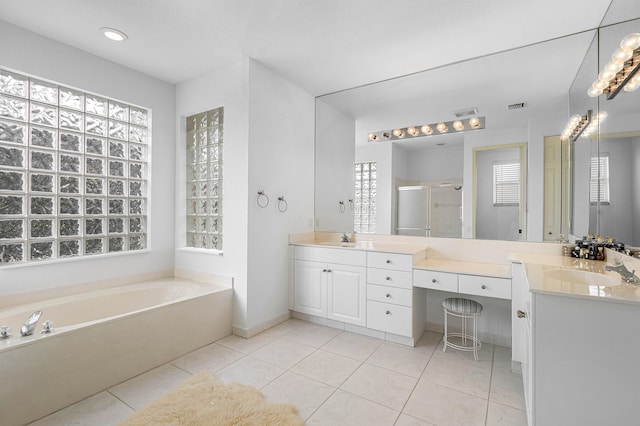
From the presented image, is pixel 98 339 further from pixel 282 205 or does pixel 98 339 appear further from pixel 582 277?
pixel 582 277

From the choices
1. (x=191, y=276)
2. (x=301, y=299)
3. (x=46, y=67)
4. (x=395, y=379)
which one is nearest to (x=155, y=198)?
(x=191, y=276)

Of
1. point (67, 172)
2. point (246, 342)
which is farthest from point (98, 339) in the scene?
point (67, 172)

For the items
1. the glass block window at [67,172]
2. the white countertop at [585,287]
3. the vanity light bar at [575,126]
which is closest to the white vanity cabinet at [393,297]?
the white countertop at [585,287]

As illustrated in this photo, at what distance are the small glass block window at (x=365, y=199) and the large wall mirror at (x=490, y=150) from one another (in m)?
0.01

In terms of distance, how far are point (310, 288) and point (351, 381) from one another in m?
1.20

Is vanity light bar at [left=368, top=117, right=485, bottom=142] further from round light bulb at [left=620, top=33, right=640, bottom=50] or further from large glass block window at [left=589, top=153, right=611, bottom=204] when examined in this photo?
round light bulb at [left=620, top=33, right=640, bottom=50]

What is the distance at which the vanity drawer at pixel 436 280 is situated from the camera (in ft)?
8.07

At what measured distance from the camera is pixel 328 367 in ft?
7.62

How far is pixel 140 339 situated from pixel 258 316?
3.43ft

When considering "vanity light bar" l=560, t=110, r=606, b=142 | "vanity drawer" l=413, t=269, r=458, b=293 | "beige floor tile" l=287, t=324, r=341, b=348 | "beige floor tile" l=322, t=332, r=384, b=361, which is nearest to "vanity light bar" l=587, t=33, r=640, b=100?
"vanity light bar" l=560, t=110, r=606, b=142

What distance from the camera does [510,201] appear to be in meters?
2.64

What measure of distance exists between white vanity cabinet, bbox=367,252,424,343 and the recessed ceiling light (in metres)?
2.85

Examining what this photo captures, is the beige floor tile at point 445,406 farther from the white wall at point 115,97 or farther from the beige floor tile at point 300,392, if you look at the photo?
the white wall at point 115,97

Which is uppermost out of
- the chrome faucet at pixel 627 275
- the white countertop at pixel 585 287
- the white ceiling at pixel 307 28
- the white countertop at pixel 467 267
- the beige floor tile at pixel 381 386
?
the white ceiling at pixel 307 28
